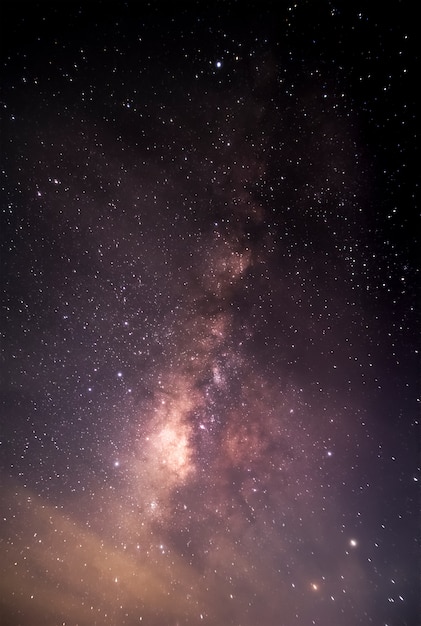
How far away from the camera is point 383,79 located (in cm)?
343

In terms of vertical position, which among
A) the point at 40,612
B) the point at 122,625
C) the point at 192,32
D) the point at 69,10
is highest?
the point at 69,10

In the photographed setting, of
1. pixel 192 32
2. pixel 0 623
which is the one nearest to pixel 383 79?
pixel 192 32

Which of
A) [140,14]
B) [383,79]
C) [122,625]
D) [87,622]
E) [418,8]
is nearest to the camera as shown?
[418,8]

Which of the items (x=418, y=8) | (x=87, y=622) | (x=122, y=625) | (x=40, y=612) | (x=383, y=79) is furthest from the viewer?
(x=40, y=612)

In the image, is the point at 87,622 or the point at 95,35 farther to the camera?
the point at 87,622

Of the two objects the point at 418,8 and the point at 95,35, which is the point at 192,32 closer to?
the point at 95,35

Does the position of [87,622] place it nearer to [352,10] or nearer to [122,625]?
[122,625]

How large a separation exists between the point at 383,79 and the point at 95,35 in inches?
122

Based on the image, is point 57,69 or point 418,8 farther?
point 57,69

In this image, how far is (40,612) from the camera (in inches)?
981

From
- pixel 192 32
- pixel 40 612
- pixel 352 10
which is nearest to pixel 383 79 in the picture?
pixel 352 10

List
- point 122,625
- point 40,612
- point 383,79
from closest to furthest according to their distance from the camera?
point 383,79 < point 122,625 < point 40,612

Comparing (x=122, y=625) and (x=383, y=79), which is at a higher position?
(x=383, y=79)

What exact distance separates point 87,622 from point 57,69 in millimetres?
23549
